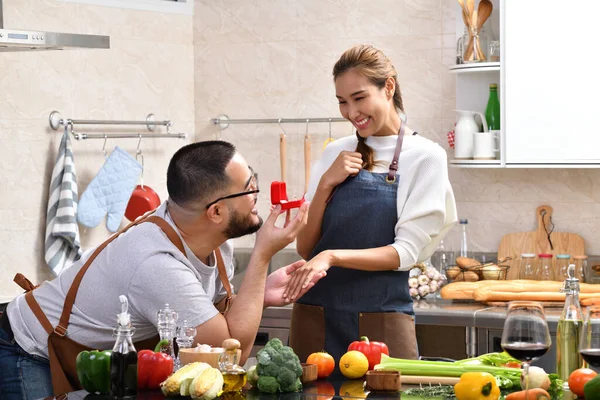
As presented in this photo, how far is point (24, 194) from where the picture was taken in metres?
4.05

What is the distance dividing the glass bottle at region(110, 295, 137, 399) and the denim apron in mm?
1018

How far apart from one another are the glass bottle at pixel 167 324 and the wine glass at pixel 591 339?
0.94m

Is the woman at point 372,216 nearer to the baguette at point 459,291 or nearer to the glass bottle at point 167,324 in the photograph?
the glass bottle at point 167,324

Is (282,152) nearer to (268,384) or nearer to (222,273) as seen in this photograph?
(222,273)

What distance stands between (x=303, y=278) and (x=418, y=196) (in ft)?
1.62

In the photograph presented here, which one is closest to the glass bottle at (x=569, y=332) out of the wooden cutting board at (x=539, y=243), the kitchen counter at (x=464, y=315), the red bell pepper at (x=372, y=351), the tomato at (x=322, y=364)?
the red bell pepper at (x=372, y=351)

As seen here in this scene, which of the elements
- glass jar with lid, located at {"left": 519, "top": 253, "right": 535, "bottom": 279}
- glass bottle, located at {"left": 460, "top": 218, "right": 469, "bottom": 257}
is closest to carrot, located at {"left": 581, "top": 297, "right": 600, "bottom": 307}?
glass jar with lid, located at {"left": 519, "top": 253, "right": 535, "bottom": 279}

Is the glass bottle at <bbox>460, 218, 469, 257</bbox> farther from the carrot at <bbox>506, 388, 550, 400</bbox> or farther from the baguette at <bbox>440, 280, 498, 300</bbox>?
the carrot at <bbox>506, 388, 550, 400</bbox>

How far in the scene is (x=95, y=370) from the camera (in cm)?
213

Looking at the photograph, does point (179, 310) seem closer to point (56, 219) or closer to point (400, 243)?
point (400, 243)

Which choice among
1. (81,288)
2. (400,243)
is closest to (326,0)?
(400,243)

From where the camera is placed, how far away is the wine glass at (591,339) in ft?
6.50

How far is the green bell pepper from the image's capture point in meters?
2.12

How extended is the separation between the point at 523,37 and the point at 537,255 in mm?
986
